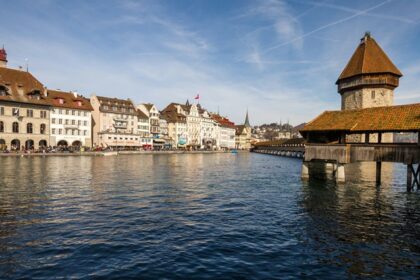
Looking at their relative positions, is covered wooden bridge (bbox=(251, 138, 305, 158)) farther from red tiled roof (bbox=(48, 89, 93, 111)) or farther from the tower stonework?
red tiled roof (bbox=(48, 89, 93, 111))

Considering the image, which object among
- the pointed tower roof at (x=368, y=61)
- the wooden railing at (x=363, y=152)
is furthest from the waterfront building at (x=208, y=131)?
the wooden railing at (x=363, y=152)

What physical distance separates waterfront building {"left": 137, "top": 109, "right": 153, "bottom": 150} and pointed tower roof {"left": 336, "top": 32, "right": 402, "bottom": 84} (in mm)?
65877

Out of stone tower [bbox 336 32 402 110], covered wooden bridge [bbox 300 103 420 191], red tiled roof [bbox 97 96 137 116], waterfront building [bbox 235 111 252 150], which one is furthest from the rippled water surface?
waterfront building [bbox 235 111 252 150]

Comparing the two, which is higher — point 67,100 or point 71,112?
point 67,100

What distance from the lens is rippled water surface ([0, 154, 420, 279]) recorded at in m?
10.6

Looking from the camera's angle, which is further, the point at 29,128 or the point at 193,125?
the point at 193,125

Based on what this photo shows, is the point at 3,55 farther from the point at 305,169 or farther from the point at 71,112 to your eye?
the point at 305,169

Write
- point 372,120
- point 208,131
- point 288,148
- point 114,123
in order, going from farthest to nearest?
point 208,131
point 288,148
point 114,123
point 372,120

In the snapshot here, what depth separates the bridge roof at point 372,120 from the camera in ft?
78.2

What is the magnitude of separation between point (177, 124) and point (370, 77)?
81.0 meters

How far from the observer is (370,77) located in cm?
5753

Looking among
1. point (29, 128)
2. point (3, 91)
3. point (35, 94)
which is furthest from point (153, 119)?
point (3, 91)

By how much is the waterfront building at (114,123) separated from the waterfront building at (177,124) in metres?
22.1

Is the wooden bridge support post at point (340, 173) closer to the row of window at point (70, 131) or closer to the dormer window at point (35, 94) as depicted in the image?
the row of window at point (70, 131)
